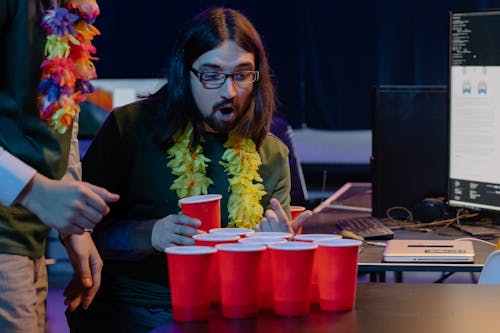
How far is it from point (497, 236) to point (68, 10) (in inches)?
64.2

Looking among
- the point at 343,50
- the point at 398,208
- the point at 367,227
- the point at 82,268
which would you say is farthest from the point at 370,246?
the point at 343,50

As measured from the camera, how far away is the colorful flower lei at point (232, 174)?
8.20ft

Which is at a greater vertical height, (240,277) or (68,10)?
(68,10)

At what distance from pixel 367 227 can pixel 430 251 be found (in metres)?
0.41

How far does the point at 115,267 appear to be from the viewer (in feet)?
8.20

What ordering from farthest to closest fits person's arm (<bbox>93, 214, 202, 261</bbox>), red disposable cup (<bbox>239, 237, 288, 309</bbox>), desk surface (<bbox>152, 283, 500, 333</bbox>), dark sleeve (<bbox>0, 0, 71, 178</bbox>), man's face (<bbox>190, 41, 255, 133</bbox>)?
man's face (<bbox>190, 41, 255, 133</bbox>) → person's arm (<bbox>93, 214, 202, 261</bbox>) → dark sleeve (<bbox>0, 0, 71, 178</bbox>) → red disposable cup (<bbox>239, 237, 288, 309</bbox>) → desk surface (<bbox>152, 283, 500, 333</bbox>)

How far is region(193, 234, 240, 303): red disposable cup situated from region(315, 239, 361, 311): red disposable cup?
165mm

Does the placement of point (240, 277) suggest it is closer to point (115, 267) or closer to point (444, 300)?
point (444, 300)

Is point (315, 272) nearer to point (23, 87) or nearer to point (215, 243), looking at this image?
point (215, 243)

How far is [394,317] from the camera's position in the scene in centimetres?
157

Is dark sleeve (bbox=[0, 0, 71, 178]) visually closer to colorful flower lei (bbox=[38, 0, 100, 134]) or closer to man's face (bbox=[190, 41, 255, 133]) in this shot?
colorful flower lei (bbox=[38, 0, 100, 134])

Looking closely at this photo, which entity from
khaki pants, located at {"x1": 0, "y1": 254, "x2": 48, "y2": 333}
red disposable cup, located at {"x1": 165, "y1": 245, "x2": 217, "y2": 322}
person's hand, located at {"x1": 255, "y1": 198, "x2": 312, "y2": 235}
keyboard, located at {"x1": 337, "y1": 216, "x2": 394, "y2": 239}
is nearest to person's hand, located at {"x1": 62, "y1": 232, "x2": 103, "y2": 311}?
khaki pants, located at {"x1": 0, "y1": 254, "x2": 48, "y2": 333}

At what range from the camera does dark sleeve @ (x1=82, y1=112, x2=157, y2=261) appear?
2391mm

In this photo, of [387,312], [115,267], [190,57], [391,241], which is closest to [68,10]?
[190,57]
